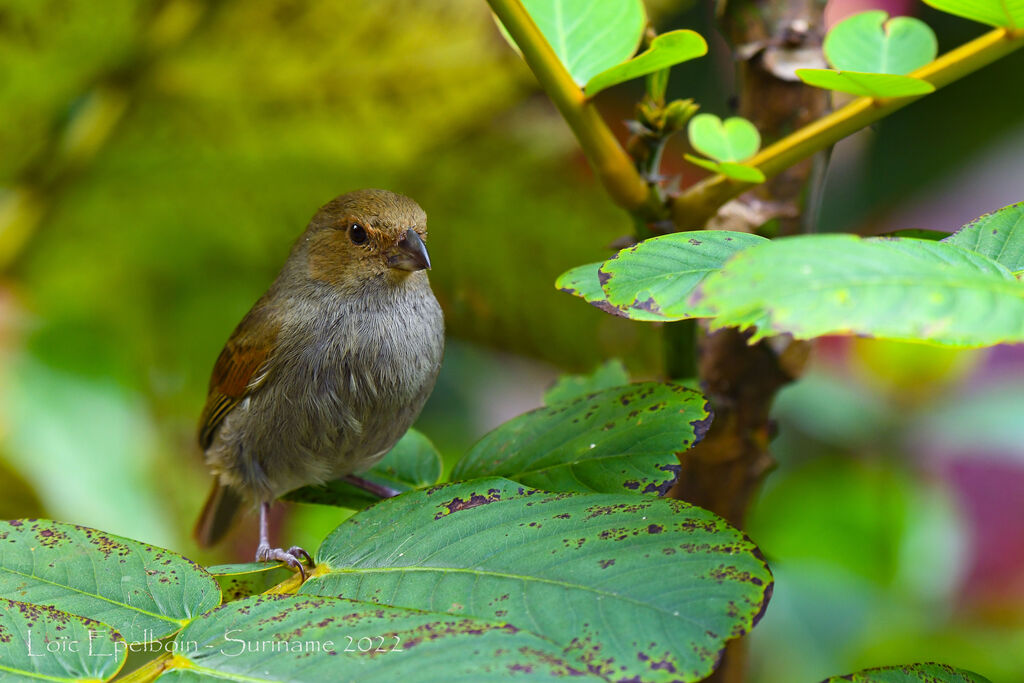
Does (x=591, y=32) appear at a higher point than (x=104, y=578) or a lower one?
higher

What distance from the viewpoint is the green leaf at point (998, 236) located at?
1.11m

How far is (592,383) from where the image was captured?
1857 mm

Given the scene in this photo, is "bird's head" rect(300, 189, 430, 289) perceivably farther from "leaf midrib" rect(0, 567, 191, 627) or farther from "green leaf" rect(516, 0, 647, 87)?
"leaf midrib" rect(0, 567, 191, 627)

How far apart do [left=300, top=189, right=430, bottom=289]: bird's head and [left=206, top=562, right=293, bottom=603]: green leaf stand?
924mm

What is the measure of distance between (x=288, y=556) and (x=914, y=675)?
907 mm

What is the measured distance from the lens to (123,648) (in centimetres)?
108

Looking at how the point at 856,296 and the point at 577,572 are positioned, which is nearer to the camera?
the point at 856,296

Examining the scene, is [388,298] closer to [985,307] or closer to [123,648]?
[123,648]

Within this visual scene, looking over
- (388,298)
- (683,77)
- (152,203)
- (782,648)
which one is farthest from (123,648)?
(683,77)

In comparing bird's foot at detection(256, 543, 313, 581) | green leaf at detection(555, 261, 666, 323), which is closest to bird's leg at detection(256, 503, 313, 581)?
bird's foot at detection(256, 543, 313, 581)

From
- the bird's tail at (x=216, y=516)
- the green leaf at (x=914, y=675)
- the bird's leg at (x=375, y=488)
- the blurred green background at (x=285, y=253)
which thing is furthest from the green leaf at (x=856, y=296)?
the bird's tail at (x=216, y=516)

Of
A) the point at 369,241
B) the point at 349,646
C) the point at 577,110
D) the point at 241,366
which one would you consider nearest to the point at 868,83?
the point at 577,110

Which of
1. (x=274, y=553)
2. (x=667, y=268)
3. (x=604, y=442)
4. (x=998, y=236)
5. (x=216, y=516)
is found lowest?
(x=216, y=516)

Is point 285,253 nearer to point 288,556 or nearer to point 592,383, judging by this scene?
point 592,383
